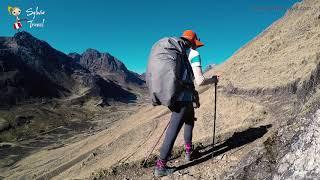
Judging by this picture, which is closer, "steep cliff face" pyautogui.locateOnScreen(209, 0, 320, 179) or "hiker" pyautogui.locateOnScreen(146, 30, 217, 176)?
"steep cliff face" pyautogui.locateOnScreen(209, 0, 320, 179)

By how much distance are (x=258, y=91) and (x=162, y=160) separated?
10.3 m

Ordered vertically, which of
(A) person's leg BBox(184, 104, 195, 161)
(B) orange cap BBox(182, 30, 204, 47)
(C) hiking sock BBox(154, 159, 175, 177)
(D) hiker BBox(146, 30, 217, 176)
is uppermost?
(B) orange cap BBox(182, 30, 204, 47)

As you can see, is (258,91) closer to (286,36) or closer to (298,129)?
(286,36)

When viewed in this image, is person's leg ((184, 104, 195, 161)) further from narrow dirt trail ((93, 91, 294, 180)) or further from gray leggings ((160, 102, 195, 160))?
narrow dirt trail ((93, 91, 294, 180))

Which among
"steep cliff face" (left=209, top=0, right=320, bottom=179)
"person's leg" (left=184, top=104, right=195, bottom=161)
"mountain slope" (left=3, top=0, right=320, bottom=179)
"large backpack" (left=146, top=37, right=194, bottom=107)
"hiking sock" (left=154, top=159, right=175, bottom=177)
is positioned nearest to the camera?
"steep cliff face" (left=209, top=0, right=320, bottom=179)

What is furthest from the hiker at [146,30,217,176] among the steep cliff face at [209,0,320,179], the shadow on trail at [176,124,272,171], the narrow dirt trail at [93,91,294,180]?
the steep cliff face at [209,0,320,179]

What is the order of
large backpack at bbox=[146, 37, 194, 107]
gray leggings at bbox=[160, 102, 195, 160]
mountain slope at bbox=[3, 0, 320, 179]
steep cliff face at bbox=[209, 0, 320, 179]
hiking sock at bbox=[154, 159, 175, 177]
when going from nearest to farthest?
steep cliff face at bbox=[209, 0, 320, 179] → mountain slope at bbox=[3, 0, 320, 179] → large backpack at bbox=[146, 37, 194, 107] → gray leggings at bbox=[160, 102, 195, 160] → hiking sock at bbox=[154, 159, 175, 177]

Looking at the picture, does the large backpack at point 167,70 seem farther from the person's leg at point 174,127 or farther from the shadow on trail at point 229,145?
the shadow on trail at point 229,145

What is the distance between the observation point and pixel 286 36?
26.3m

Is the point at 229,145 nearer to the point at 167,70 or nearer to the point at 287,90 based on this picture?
the point at 167,70

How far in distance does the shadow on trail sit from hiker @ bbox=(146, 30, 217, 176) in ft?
4.94

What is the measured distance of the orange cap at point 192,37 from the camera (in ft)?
30.9

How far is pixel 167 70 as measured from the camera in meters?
8.89

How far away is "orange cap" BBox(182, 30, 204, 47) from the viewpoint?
9.43 m
